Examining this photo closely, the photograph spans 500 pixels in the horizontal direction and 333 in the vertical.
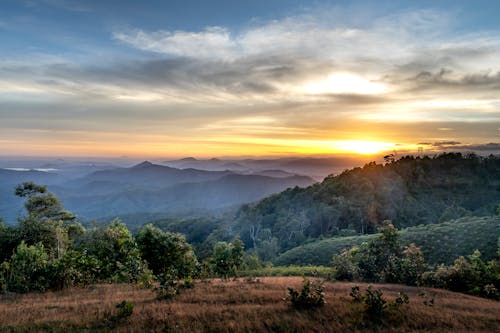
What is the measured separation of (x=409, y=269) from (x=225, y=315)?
19415 millimetres

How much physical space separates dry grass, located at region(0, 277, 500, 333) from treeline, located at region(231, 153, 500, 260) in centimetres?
7905

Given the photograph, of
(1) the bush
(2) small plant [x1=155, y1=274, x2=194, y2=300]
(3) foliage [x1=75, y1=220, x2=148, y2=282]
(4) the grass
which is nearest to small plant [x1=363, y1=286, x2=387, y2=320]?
(2) small plant [x1=155, y1=274, x2=194, y2=300]

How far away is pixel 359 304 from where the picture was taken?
12812mm

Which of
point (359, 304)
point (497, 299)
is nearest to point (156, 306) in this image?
point (359, 304)

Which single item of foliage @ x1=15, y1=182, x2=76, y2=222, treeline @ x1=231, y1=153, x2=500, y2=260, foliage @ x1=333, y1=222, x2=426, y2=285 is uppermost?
foliage @ x1=15, y1=182, x2=76, y2=222

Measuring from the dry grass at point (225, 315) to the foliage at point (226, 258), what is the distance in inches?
599

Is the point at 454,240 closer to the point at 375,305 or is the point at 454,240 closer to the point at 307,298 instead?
the point at 375,305

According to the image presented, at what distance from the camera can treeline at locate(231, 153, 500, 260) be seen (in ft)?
353

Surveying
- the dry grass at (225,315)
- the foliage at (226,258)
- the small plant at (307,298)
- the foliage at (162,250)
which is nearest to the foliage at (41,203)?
the foliage at (162,250)

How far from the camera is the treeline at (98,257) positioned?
55.1ft

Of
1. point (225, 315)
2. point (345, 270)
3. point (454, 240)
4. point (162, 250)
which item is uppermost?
point (225, 315)

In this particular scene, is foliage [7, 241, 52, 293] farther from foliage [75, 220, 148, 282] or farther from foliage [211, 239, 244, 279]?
foliage [211, 239, 244, 279]

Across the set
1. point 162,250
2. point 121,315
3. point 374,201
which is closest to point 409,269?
point 162,250

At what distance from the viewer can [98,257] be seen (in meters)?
25.9
